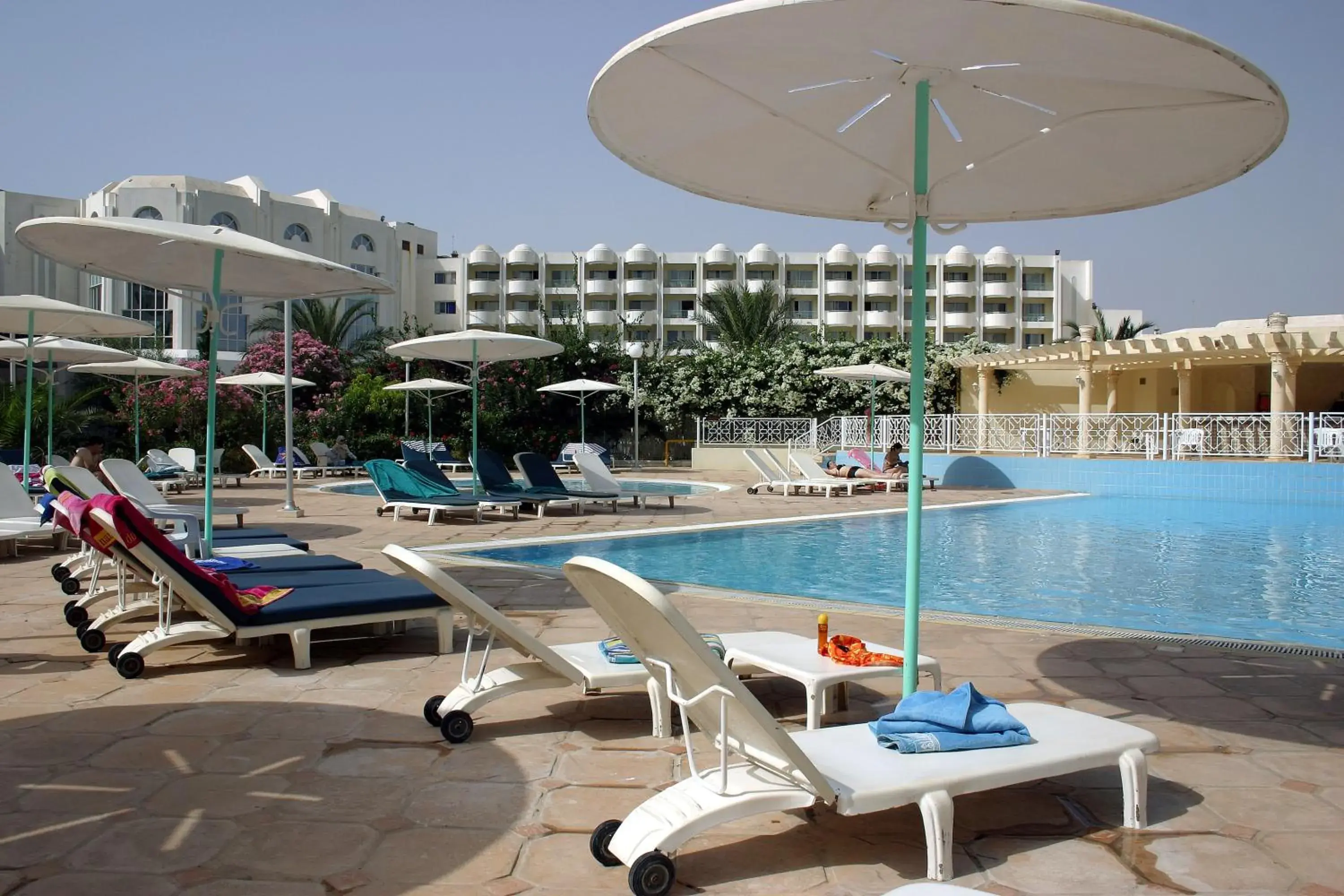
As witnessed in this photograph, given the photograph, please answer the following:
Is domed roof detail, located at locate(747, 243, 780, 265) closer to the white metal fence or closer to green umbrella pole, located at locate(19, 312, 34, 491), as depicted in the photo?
the white metal fence

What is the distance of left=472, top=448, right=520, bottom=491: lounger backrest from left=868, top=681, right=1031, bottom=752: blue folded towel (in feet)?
37.4

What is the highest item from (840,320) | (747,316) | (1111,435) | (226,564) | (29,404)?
(840,320)

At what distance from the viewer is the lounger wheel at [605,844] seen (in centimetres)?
278

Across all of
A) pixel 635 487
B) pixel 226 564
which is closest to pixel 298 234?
pixel 635 487

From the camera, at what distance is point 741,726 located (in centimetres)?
282

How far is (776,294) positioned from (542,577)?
3634 cm

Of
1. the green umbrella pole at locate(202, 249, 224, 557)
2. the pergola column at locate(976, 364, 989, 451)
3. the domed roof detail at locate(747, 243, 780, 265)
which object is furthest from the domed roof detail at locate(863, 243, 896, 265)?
the green umbrella pole at locate(202, 249, 224, 557)

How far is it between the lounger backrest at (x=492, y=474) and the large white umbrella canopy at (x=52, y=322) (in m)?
4.58

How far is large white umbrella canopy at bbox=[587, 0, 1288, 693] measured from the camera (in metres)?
3.09

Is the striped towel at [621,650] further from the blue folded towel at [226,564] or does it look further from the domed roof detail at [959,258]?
the domed roof detail at [959,258]

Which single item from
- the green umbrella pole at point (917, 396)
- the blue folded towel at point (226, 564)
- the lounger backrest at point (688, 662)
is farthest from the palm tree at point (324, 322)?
the lounger backrest at point (688, 662)

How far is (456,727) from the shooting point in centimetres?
388

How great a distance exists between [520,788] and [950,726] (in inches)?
56.5

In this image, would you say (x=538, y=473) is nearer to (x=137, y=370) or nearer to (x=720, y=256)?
(x=137, y=370)
